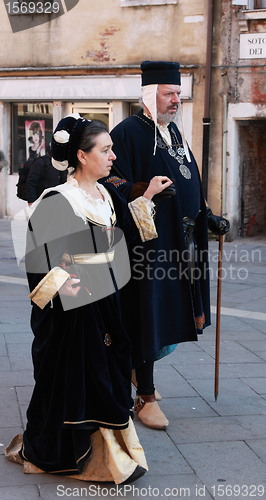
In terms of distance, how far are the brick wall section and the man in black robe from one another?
8542 mm

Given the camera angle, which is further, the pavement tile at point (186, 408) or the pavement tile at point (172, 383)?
the pavement tile at point (172, 383)

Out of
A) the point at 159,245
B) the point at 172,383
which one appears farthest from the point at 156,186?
the point at 172,383

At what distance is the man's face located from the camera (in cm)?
352

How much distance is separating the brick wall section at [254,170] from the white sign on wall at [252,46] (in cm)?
131

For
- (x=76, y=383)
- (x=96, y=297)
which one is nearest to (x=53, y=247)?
(x=96, y=297)

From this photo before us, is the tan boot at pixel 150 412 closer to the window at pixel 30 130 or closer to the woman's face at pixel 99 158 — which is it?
the woman's face at pixel 99 158

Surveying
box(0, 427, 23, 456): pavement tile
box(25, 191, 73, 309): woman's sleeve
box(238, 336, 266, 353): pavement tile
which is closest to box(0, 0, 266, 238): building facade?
box(238, 336, 266, 353): pavement tile

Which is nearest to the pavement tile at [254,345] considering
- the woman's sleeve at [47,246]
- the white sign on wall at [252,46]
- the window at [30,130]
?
the woman's sleeve at [47,246]

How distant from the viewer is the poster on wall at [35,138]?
13984mm

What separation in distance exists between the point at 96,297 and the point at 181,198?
1.06 m

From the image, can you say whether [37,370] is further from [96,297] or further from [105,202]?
[105,202]

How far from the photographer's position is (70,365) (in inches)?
107

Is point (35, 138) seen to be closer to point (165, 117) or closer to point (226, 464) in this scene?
point (165, 117)

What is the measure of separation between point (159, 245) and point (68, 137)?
98cm
